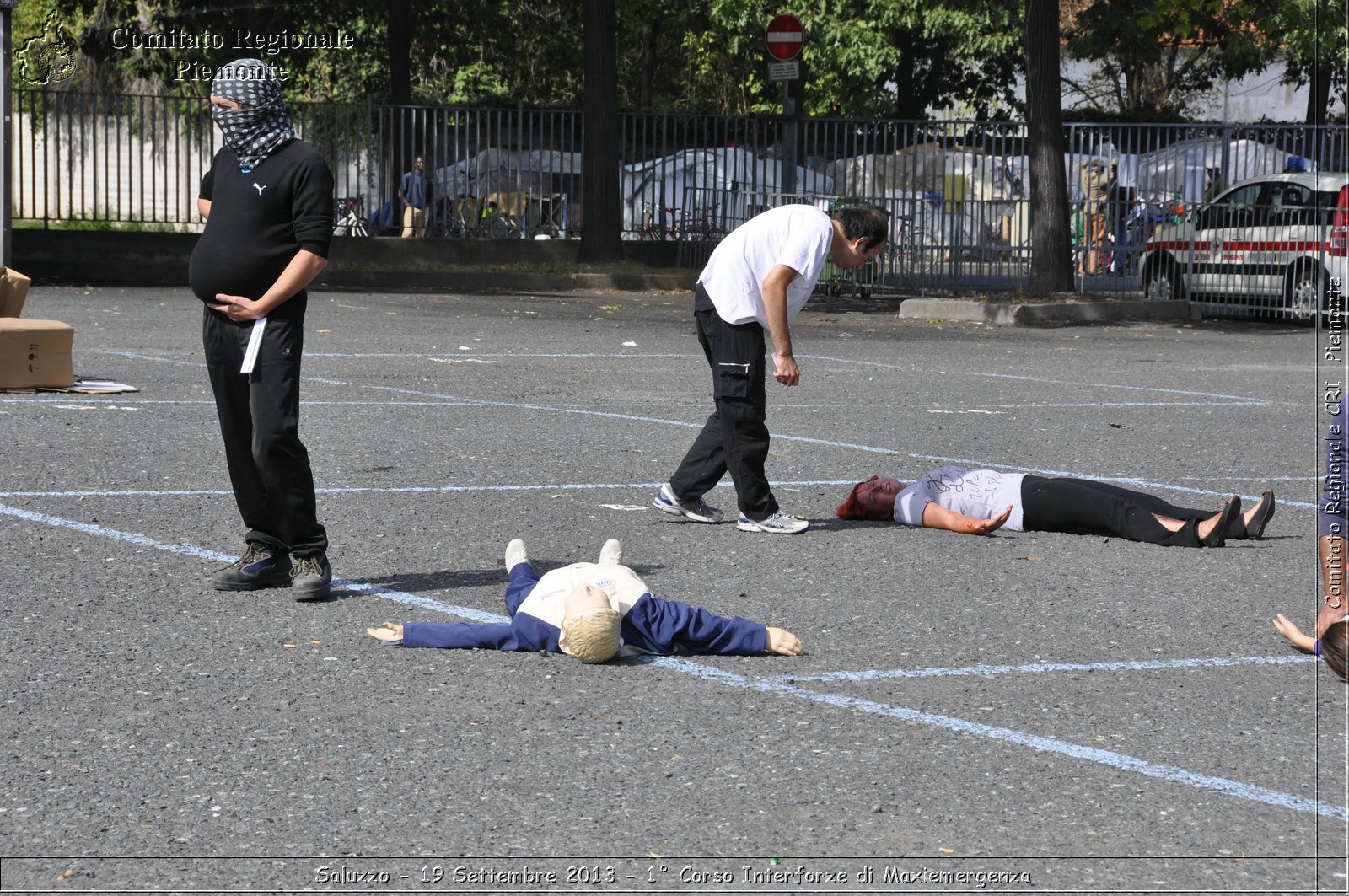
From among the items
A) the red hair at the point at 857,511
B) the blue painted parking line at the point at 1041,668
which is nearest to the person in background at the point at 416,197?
the red hair at the point at 857,511

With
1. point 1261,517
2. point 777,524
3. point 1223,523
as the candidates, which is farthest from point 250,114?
point 1261,517

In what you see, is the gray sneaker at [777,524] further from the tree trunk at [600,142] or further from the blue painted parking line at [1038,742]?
the tree trunk at [600,142]

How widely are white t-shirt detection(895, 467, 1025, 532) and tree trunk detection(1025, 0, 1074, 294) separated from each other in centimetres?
1388

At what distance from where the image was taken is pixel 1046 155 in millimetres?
20922

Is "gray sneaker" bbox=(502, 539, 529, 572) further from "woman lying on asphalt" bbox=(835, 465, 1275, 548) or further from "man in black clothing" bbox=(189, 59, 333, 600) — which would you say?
"woman lying on asphalt" bbox=(835, 465, 1275, 548)

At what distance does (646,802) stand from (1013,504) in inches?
148

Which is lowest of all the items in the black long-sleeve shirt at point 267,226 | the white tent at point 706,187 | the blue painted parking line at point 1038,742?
the blue painted parking line at point 1038,742

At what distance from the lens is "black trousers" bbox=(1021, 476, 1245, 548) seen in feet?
23.4

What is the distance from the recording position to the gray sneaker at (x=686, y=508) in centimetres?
770

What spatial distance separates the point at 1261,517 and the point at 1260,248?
1527 cm

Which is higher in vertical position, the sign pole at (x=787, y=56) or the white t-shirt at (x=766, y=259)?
the sign pole at (x=787, y=56)

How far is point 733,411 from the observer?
743 centimetres

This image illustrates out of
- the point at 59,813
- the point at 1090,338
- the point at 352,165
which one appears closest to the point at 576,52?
the point at 352,165

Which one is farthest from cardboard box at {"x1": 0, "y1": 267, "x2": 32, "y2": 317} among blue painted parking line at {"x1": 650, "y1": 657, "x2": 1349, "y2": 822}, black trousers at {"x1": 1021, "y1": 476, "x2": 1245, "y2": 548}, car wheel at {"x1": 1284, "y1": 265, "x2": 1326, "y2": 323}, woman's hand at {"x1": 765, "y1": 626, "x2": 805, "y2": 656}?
car wheel at {"x1": 1284, "y1": 265, "x2": 1326, "y2": 323}
